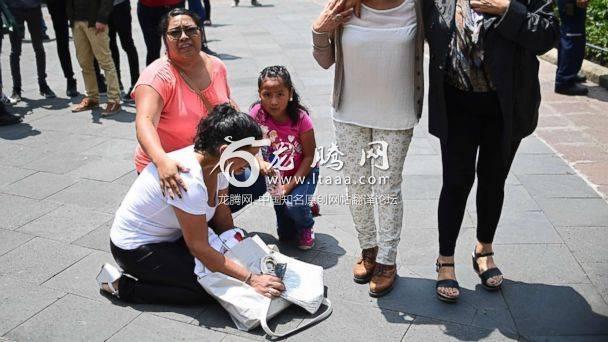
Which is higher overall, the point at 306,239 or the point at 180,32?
the point at 180,32

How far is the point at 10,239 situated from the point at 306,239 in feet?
5.88

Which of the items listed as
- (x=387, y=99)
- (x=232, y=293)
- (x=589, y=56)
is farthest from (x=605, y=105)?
(x=232, y=293)

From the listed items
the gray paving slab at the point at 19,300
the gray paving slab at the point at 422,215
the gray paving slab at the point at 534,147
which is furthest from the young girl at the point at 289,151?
the gray paving slab at the point at 534,147

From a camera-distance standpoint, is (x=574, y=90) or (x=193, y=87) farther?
(x=574, y=90)

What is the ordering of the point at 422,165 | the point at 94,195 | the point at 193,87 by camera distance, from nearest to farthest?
the point at 193,87 → the point at 94,195 → the point at 422,165

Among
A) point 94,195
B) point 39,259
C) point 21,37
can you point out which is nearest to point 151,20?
point 21,37

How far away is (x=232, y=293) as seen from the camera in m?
2.79

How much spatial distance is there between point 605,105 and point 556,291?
3791mm

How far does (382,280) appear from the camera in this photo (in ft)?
9.95

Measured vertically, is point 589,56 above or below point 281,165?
below

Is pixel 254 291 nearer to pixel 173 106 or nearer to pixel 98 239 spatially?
pixel 173 106

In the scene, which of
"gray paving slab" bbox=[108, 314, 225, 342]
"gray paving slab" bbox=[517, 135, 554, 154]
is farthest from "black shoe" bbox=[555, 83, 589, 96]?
"gray paving slab" bbox=[108, 314, 225, 342]

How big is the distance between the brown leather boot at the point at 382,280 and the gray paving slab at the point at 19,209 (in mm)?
2298

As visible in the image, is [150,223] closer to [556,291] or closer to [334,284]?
[334,284]
